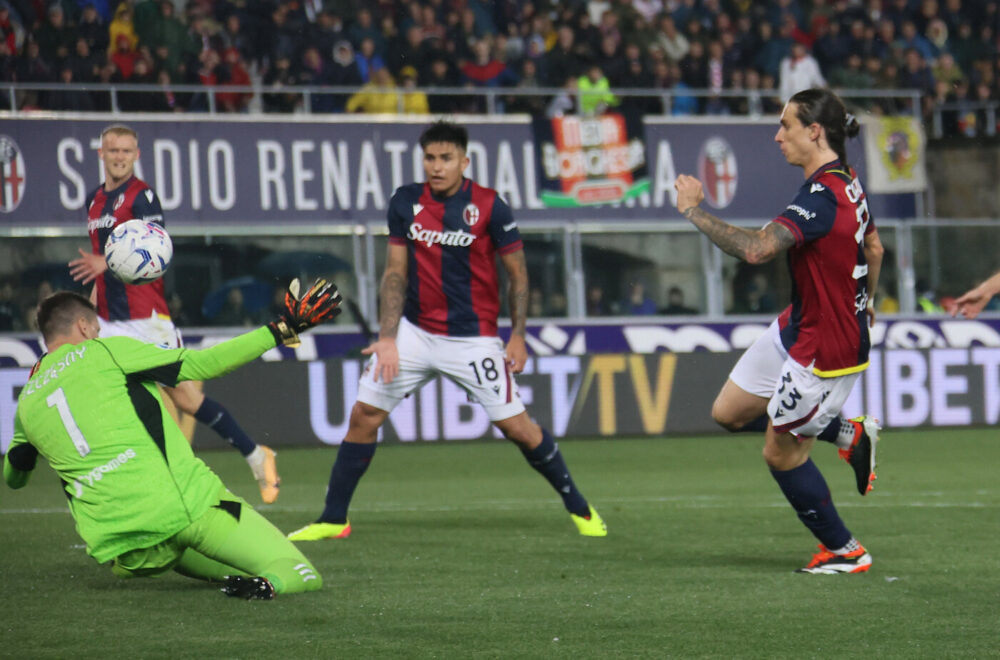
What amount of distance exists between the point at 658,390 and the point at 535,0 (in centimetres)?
779

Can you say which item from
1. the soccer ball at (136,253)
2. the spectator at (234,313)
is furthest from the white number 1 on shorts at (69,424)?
the spectator at (234,313)

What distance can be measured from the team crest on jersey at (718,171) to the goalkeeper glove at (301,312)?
14.4 m

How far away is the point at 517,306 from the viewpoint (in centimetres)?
765

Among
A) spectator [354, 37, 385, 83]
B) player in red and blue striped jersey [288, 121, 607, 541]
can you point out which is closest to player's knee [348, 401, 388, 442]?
player in red and blue striped jersey [288, 121, 607, 541]

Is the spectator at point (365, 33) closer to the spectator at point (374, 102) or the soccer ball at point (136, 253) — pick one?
the spectator at point (374, 102)

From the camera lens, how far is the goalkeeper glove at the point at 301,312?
5.19 meters

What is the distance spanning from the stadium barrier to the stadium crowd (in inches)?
155

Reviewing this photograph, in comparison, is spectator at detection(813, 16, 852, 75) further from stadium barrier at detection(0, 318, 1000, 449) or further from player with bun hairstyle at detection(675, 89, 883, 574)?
player with bun hairstyle at detection(675, 89, 883, 574)

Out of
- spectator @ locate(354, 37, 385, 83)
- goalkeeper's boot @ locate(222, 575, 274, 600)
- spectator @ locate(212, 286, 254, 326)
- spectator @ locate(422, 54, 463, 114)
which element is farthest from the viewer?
spectator @ locate(422, 54, 463, 114)

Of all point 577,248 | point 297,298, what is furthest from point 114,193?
point 577,248

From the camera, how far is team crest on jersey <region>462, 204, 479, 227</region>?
7.58 m

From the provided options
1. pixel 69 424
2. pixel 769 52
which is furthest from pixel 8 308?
pixel 769 52

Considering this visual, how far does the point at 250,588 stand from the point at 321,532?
1.87m

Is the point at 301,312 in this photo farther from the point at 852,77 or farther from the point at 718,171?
the point at 852,77
